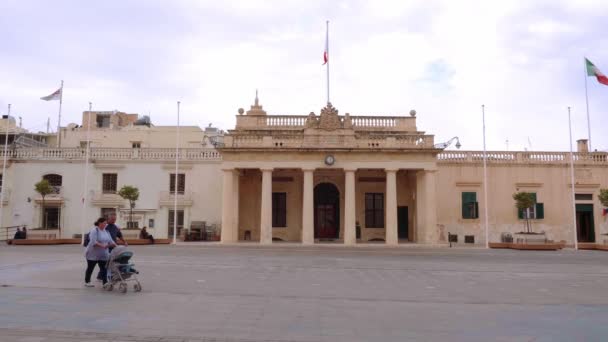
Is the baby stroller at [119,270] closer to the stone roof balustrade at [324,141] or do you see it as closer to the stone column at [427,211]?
the stone roof balustrade at [324,141]

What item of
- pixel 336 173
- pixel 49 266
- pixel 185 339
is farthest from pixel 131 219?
pixel 185 339

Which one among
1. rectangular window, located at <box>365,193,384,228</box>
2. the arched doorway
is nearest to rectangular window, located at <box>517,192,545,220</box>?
rectangular window, located at <box>365,193,384,228</box>

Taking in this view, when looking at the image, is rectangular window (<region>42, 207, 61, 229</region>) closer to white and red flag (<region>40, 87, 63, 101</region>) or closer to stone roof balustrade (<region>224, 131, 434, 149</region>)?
white and red flag (<region>40, 87, 63, 101</region>)

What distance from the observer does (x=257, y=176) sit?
122 ft

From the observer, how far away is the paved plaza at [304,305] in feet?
25.9

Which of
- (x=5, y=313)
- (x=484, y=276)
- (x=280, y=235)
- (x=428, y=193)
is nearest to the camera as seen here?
(x=5, y=313)

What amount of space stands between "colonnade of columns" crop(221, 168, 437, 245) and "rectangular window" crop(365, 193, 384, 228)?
432 centimetres

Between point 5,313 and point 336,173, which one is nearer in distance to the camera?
point 5,313

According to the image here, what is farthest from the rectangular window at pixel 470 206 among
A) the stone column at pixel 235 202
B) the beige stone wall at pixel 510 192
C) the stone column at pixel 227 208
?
the stone column at pixel 227 208

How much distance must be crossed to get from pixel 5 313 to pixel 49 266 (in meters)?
8.72

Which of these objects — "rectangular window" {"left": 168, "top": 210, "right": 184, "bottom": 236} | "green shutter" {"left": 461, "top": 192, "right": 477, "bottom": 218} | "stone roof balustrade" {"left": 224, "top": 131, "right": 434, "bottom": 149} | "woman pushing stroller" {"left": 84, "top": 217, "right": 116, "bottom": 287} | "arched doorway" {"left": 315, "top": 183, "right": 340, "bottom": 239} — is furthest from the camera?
"rectangular window" {"left": 168, "top": 210, "right": 184, "bottom": 236}

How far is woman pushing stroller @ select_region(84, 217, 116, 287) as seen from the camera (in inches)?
474

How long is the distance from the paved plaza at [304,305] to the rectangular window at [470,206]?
20.1 meters

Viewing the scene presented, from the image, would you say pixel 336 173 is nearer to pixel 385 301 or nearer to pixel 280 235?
pixel 280 235
